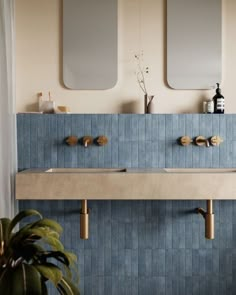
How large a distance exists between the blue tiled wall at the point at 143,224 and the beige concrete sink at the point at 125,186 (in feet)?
1.53

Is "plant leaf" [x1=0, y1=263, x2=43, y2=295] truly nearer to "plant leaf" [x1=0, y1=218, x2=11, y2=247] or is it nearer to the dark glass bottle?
"plant leaf" [x1=0, y1=218, x2=11, y2=247]

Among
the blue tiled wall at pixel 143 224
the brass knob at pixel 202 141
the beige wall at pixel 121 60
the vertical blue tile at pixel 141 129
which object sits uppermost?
the beige wall at pixel 121 60

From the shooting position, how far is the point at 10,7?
101 inches

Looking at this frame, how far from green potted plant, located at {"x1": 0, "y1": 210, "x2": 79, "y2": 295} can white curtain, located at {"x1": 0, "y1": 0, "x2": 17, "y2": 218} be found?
57 cm

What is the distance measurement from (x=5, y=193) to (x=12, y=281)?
0.98 m

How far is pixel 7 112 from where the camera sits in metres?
2.40

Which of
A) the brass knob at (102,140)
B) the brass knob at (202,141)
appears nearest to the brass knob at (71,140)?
the brass knob at (102,140)

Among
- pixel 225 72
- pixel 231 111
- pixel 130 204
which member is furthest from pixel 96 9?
pixel 130 204

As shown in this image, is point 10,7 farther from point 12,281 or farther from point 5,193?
point 12,281

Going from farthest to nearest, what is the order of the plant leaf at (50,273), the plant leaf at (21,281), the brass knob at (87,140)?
1. the brass knob at (87,140)
2. the plant leaf at (50,273)
3. the plant leaf at (21,281)

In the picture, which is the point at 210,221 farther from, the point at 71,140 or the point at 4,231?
the point at 4,231

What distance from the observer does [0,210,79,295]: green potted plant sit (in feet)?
4.84

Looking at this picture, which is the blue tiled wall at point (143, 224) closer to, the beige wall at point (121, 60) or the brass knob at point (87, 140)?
the brass knob at point (87, 140)

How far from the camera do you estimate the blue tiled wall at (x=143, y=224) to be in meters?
2.77
